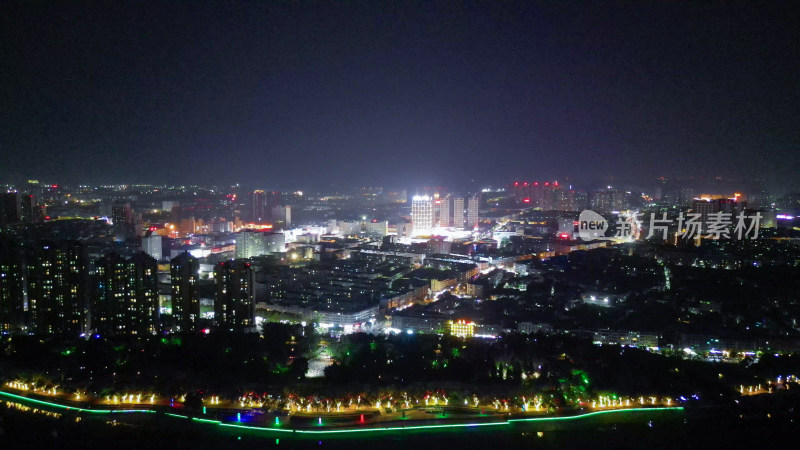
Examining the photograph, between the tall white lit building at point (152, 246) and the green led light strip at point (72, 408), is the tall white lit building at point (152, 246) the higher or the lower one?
the higher one

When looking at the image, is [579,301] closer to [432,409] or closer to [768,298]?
[768,298]

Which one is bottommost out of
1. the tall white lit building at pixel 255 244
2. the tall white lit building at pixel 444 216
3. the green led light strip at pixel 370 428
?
the green led light strip at pixel 370 428

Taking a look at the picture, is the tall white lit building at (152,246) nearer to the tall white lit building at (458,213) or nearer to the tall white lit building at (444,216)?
the tall white lit building at (444,216)

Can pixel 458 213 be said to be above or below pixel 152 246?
above

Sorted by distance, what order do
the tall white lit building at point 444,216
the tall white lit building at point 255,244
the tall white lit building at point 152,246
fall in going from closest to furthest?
the tall white lit building at point 152,246 < the tall white lit building at point 255,244 < the tall white lit building at point 444,216

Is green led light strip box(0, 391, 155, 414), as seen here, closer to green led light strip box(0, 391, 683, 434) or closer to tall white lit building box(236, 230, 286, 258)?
green led light strip box(0, 391, 683, 434)

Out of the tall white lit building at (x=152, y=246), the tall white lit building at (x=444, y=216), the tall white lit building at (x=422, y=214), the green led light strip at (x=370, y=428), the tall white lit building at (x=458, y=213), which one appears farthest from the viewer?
the tall white lit building at (x=444, y=216)

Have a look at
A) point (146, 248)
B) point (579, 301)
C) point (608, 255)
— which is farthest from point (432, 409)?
point (146, 248)

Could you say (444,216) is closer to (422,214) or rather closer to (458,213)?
(458,213)

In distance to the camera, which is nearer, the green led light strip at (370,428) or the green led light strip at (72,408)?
the green led light strip at (370,428)

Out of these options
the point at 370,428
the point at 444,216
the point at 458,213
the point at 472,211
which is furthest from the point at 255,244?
the point at 370,428

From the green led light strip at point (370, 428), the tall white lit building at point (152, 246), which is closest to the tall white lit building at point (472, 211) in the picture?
the tall white lit building at point (152, 246)
